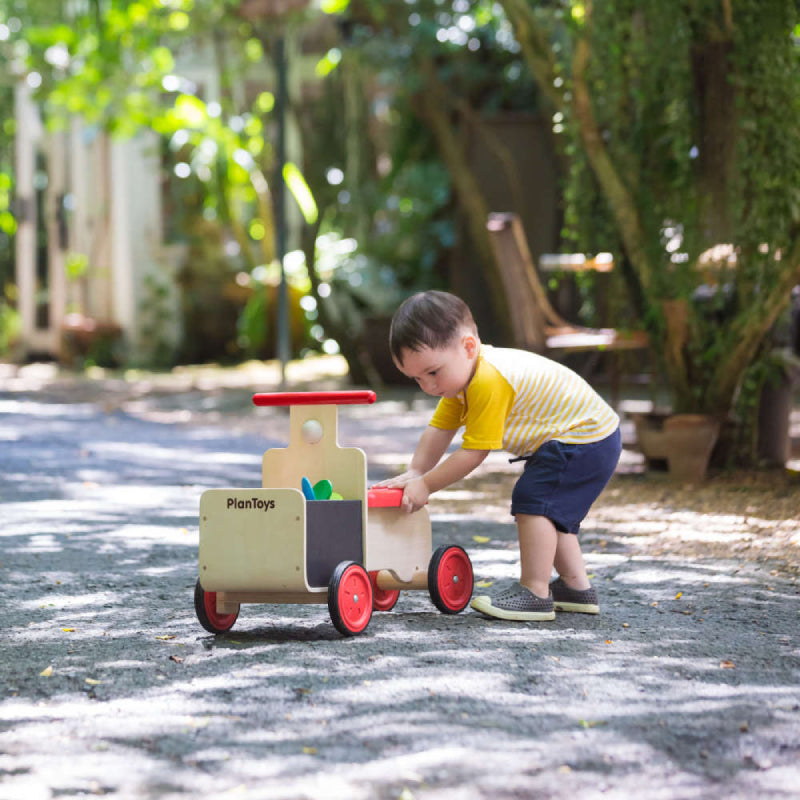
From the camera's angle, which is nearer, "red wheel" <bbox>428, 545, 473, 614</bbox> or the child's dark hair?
the child's dark hair

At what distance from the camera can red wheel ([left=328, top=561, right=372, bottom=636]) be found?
3.51 meters

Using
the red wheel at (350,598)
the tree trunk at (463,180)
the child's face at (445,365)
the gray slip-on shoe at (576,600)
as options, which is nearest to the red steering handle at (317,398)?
the child's face at (445,365)

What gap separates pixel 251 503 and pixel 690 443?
360 cm

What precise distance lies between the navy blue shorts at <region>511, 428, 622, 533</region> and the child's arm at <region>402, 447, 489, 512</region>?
17 cm

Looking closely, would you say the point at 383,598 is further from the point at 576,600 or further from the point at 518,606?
the point at 576,600

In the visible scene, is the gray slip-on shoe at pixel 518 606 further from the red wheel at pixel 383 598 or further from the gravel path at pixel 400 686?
the red wheel at pixel 383 598

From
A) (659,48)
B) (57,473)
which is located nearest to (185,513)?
(57,473)

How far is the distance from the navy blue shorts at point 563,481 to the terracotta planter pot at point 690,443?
112 inches

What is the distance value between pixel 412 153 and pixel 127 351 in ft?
16.2

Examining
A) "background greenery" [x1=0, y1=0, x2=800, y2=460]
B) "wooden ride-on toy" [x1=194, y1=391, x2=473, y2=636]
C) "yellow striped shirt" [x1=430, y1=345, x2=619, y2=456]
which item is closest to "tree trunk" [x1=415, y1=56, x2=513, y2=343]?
"background greenery" [x1=0, y1=0, x2=800, y2=460]

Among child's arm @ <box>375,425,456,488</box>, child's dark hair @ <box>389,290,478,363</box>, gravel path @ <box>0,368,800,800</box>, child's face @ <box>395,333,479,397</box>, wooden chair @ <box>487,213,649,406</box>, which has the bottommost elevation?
gravel path @ <box>0,368,800,800</box>

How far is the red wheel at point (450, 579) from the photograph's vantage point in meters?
3.88

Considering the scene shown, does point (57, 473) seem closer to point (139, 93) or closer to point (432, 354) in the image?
point (432, 354)

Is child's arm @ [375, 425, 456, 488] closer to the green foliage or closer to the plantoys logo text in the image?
the plantoys logo text
